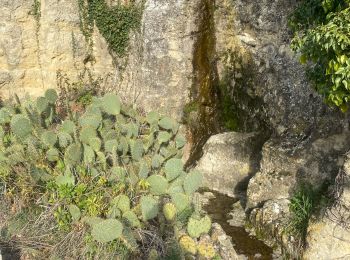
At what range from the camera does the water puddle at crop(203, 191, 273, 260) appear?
270 inches

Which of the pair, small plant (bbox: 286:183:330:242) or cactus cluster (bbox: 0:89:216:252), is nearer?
cactus cluster (bbox: 0:89:216:252)

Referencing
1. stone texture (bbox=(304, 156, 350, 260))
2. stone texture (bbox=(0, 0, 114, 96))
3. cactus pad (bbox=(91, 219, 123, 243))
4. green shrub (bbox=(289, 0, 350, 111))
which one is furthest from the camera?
stone texture (bbox=(0, 0, 114, 96))

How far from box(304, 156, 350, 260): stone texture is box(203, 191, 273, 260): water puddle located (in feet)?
2.88

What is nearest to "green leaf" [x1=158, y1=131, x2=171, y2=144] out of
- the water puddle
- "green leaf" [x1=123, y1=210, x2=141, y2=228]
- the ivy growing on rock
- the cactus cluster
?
the cactus cluster

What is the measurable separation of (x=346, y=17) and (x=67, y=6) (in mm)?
7143

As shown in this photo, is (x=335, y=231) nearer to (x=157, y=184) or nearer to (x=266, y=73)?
(x=157, y=184)

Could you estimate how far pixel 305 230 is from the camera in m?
6.47

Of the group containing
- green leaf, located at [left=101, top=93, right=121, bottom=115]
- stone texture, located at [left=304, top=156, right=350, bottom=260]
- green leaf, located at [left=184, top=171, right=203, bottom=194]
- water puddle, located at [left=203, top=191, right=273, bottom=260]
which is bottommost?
water puddle, located at [left=203, top=191, right=273, bottom=260]

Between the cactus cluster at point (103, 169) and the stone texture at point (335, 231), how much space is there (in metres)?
1.52

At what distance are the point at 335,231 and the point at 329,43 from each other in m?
2.54

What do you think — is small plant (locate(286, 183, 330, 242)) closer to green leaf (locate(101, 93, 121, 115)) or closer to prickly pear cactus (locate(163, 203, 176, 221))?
prickly pear cactus (locate(163, 203, 176, 221))

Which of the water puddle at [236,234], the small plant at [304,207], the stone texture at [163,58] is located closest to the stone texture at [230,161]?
the water puddle at [236,234]

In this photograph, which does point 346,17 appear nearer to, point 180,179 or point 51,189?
point 180,179

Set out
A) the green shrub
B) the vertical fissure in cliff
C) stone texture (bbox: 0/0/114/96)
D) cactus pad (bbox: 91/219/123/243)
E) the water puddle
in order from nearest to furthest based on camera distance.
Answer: the green shrub, cactus pad (bbox: 91/219/123/243), the water puddle, stone texture (bbox: 0/0/114/96), the vertical fissure in cliff
